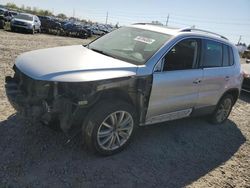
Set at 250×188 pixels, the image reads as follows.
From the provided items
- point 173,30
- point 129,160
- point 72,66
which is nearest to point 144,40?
point 173,30

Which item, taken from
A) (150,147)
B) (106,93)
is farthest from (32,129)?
→ (150,147)

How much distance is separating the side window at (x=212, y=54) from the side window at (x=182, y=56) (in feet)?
0.87

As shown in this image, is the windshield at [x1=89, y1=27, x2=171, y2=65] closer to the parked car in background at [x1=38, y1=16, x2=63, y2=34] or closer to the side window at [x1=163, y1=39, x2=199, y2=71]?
the side window at [x1=163, y1=39, x2=199, y2=71]

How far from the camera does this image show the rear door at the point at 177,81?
4168 mm

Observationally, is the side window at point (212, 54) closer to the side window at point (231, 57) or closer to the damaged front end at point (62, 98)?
the side window at point (231, 57)

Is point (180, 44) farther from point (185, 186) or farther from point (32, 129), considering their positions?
point (32, 129)

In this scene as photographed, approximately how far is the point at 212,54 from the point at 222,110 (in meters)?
1.45

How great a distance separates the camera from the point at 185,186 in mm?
3684

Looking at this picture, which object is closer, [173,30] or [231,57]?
[173,30]

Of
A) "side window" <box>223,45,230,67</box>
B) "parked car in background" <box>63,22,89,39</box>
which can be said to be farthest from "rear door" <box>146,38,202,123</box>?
"parked car in background" <box>63,22,89,39</box>

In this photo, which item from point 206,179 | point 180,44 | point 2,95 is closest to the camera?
point 206,179

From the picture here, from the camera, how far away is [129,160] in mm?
4016

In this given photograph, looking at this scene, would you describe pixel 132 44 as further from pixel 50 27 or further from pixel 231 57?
pixel 50 27

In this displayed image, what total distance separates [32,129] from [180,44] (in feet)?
8.74
